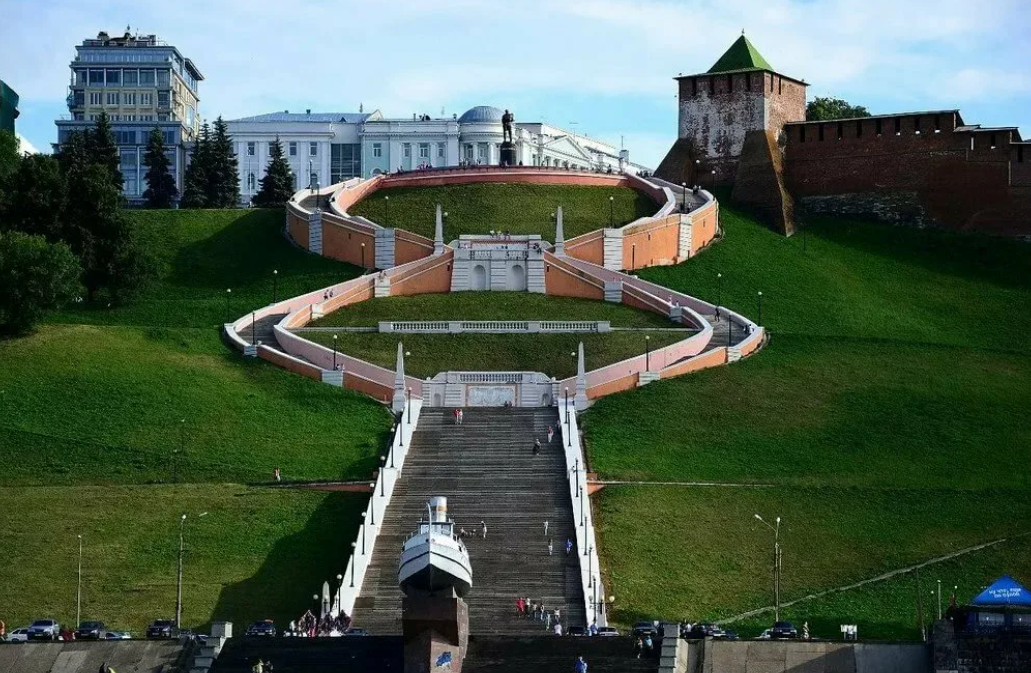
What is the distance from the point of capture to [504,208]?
329ft

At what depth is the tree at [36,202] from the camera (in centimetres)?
8944

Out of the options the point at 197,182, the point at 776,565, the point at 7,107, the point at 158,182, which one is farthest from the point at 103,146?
the point at 776,565

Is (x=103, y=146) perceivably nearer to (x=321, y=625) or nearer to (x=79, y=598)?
(x=79, y=598)

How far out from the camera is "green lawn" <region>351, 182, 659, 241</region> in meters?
98.2

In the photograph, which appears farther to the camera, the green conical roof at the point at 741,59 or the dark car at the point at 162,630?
the green conical roof at the point at 741,59

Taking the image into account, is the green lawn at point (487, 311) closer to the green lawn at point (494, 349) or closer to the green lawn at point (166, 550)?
the green lawn at point (494, 349)

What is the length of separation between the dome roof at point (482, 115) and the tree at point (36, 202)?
4331cm

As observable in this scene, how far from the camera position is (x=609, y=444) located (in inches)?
2879

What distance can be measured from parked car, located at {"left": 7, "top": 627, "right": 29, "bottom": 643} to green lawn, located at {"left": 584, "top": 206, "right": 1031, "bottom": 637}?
15.6 m

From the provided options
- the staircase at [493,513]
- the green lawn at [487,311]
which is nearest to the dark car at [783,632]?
the staircase at [493,513]

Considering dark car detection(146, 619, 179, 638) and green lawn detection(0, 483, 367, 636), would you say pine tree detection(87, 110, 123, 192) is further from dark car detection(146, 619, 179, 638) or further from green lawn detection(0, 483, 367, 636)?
dark car detection(146, 619, 179, 638)

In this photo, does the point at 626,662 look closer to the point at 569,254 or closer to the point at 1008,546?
the point at 1008,546

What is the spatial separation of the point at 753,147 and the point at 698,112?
12.0 ft

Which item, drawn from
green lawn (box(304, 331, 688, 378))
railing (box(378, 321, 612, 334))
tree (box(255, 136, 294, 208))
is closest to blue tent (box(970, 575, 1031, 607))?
green lawn (box(304, 331, 688, 378))
